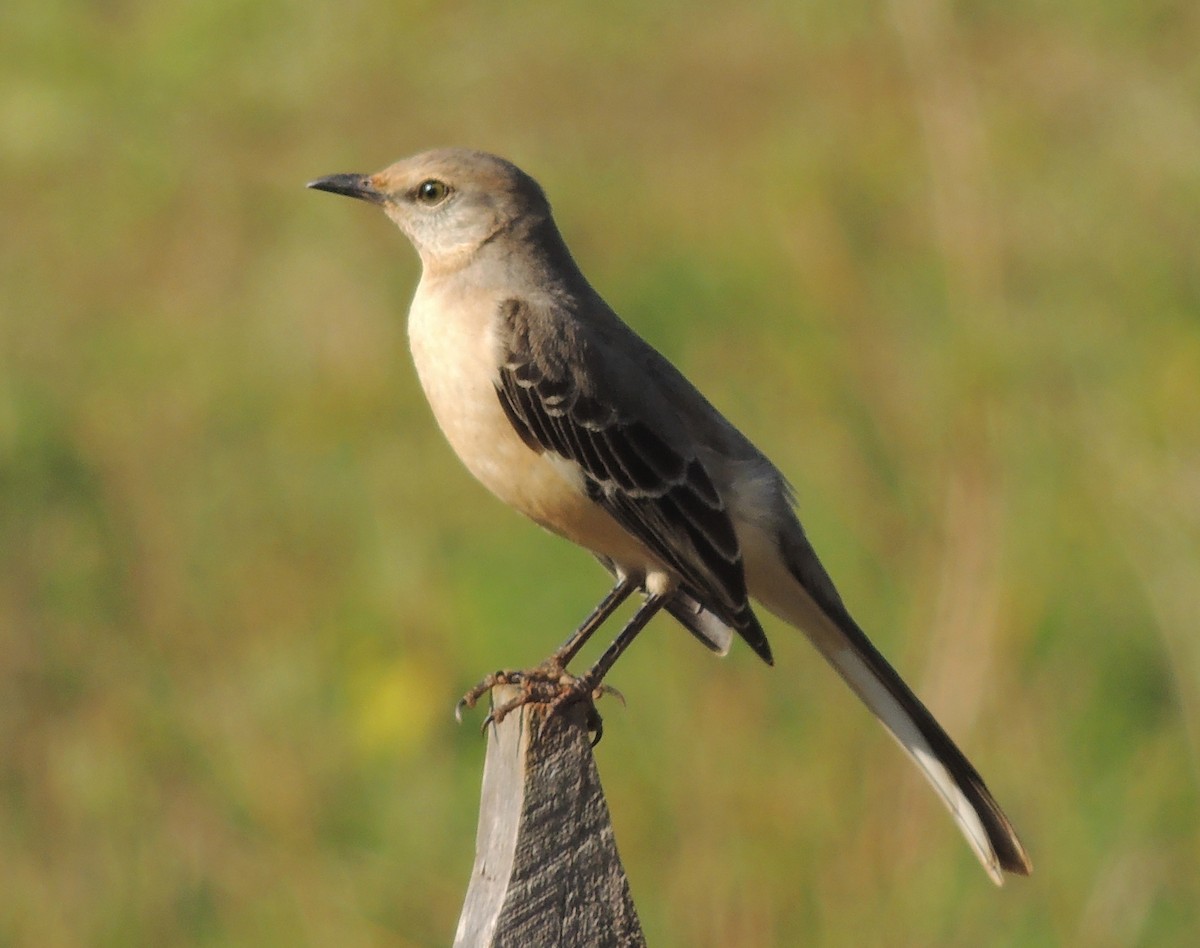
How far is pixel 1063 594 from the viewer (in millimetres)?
6141

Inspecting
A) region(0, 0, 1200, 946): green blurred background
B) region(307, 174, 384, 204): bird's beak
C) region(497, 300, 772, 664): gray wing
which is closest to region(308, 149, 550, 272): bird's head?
region(307, 174, 384, 204): bird's beak

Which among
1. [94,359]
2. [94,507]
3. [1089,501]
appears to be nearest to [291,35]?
[94,359]

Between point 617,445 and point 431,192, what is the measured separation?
0.93m

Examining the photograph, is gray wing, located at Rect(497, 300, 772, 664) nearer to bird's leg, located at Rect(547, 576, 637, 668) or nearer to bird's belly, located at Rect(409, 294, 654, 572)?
bird's belly, located at Rect(409, 294, 654, 572)

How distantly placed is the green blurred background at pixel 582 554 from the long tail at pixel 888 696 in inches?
33.1

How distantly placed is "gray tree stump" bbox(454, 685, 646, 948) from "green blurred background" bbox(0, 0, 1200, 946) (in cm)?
212

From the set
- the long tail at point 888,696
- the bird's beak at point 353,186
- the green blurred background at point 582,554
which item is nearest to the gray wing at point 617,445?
the long tail at point 888,696

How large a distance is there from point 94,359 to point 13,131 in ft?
5.69

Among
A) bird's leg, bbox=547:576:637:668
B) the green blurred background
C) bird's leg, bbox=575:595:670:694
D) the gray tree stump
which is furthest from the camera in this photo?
the green blurred background

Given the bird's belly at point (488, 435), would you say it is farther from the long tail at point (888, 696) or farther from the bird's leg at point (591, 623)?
the long tail at point (888, 696)

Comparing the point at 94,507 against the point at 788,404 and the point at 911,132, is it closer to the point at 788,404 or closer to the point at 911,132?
the point at 788,404

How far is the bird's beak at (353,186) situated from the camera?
15.3 feet

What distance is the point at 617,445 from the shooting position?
4285 millimetres

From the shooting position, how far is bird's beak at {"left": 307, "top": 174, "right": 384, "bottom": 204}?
4.66 metres
